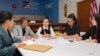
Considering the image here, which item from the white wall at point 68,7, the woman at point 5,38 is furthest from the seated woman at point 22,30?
the white wall at point 68,7

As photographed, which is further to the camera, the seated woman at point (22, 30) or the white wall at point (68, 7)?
the white wall at point (68, 7)

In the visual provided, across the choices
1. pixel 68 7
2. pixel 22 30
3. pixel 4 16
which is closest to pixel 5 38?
pixel 4 16

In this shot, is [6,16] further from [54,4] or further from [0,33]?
[54,4]

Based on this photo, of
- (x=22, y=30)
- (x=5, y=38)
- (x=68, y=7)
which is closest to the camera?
(x=5, y=38)

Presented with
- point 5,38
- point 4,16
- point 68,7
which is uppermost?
point 68,7

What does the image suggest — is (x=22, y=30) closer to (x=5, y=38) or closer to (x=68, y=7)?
(x=5, y=38)

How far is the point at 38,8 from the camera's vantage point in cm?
905

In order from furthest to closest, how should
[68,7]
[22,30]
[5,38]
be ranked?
[68,7] → [22,30] → [5,38]

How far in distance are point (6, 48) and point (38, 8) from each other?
714 centimetres

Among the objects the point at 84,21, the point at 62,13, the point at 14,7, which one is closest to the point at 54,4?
the point at 62,13

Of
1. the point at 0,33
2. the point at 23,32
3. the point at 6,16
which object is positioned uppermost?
the point at 6,16

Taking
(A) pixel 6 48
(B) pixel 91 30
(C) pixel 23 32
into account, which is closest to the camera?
(A) pixel 6 48

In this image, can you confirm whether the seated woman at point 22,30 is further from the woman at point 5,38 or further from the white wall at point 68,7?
the white wall at point 68,7

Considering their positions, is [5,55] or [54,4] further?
[54,4]
